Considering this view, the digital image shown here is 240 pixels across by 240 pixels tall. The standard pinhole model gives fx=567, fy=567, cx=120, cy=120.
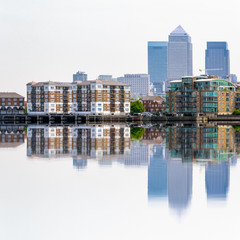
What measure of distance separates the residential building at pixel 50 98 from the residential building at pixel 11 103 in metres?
6.93

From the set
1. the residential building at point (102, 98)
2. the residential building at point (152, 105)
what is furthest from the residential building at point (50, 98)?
the residential building at point (152, 105)

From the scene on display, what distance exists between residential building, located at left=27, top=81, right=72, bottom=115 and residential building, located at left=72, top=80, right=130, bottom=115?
5521mm

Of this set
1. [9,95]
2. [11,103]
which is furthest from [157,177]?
[9,95]

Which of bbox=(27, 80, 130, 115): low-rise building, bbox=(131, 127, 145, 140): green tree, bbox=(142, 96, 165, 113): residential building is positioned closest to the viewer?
bbox=(131, 127, 145, 140): green tree

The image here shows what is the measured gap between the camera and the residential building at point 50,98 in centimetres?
14612

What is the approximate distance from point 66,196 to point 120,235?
5.10 m

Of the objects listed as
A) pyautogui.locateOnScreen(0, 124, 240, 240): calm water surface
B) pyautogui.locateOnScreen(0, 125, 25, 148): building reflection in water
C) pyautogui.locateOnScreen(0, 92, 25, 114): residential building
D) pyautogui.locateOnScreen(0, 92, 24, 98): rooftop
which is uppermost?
pyautogui.locateOnScreen(0, 92, 24, 98): rooftop

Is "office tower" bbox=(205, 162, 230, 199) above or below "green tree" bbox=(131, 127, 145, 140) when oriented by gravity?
below

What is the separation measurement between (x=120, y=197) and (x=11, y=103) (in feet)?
456

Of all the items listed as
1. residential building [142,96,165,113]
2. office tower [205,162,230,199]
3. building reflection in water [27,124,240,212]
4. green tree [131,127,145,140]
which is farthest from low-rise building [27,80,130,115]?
office tower [205,162,230,199]

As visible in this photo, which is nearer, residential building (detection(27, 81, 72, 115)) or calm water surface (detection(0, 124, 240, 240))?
calm water surface (detection(0, 124, 240, 240))

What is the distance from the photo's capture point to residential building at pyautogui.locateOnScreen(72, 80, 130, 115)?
137625 millimetres

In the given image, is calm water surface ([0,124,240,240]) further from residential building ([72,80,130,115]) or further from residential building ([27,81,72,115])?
residential building ([27,81,72,115])

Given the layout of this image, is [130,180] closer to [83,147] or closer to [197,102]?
[83,147]
